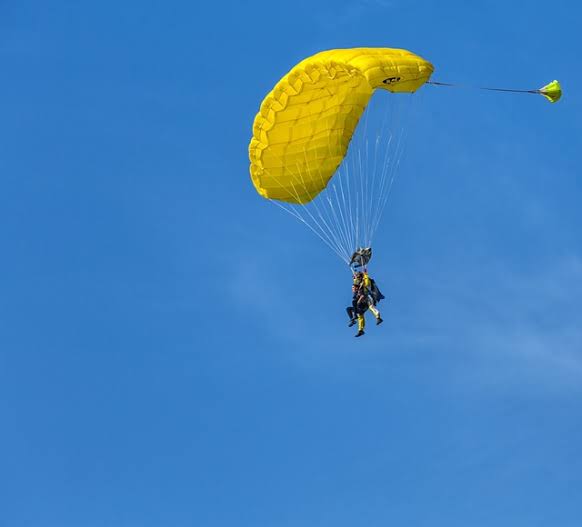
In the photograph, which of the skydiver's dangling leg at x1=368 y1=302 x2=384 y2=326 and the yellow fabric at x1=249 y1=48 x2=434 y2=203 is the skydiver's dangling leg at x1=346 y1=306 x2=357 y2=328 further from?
the yellow fabric at x1=249 y1=48 x2=434 y2=203

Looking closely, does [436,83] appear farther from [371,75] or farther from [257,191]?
[257,191]

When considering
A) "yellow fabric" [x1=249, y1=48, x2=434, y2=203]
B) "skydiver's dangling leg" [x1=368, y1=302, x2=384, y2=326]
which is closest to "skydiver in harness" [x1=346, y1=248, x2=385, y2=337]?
"skydiver's dangling leg" [x1=368, y1=302, x2=384, y2=326]

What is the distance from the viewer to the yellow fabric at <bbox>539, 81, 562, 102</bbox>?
1522 inches

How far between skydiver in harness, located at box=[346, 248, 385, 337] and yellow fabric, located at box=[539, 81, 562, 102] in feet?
17.5

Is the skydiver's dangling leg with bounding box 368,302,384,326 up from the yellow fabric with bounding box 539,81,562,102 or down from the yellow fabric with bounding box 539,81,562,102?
down

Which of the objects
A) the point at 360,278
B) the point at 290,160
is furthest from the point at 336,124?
the point at 360,278

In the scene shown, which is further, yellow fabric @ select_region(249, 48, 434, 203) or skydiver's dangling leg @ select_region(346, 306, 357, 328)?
skydiver's dangling leg @ select_region(346, 306, 357, 328)

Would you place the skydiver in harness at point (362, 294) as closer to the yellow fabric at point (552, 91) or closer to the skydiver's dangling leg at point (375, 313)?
the skydiver's dangling leg at point (375, 313)

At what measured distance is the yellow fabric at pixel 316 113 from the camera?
38.1m

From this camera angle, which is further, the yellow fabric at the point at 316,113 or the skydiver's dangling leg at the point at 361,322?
the skydiver's dangling leg at the point at 361,322

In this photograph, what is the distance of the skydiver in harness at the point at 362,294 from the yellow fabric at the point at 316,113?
2966 mm

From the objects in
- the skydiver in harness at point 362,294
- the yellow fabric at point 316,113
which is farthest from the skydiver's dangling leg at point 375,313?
the yellow fabric at point 316,113

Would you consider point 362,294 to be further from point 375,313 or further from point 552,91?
point 552,91

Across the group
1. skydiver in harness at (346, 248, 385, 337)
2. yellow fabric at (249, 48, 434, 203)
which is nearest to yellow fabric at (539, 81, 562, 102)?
yellow fabric at (249, 48, 434, 203)
